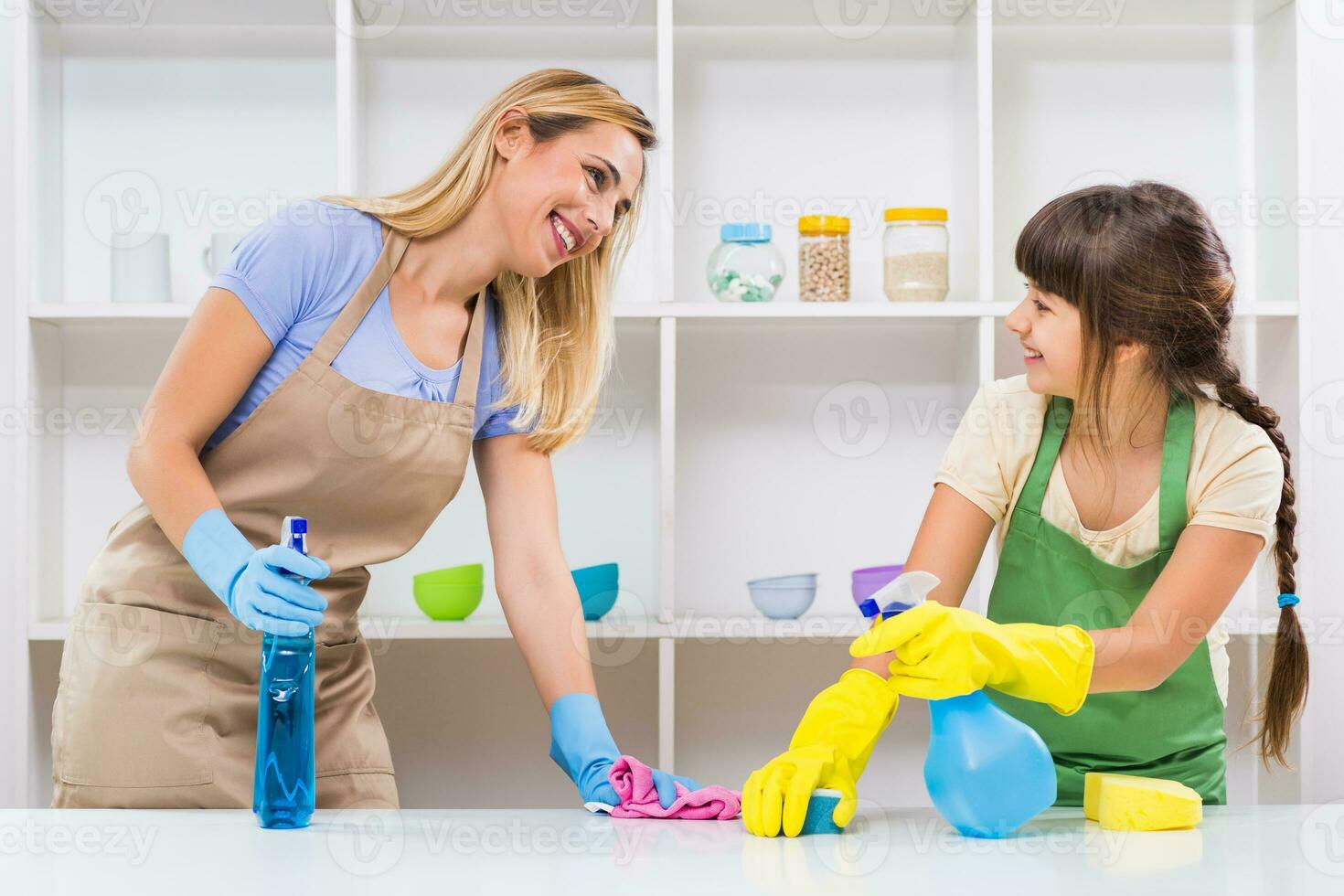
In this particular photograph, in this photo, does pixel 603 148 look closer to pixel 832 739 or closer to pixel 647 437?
pixel 832 739

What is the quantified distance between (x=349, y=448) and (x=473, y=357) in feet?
0.58

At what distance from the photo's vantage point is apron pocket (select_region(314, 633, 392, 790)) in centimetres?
125

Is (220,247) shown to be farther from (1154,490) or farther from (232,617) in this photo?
(1154,490)

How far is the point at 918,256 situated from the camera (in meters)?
1.81

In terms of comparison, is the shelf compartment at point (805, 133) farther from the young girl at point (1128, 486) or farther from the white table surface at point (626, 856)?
the white table surface at point (626, 856)

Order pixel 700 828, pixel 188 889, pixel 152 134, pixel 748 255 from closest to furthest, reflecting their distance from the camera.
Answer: pixel 188 889
pixel 700 828
pixel 748 255
pixel 152 134

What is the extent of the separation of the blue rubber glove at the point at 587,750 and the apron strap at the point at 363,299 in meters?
0.44

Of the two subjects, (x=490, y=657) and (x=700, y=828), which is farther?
(x=490, y=657)

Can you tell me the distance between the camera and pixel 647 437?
2020mm

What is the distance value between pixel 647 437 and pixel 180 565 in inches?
37.2

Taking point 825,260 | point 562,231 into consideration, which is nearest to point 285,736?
point 562,231

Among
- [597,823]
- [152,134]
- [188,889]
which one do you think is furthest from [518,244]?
[152,134]

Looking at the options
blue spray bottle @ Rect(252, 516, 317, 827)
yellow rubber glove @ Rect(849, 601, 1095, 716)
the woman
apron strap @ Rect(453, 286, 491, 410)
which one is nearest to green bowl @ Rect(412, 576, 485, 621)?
the woman

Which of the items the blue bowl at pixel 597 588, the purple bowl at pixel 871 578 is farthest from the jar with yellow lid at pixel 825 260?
the blue bowl at pixel 597 588
